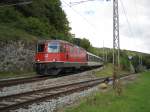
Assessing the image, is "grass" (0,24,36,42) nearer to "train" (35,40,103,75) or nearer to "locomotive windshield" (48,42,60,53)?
"train" (35,40,103,75)

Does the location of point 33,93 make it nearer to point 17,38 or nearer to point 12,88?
point 12,88

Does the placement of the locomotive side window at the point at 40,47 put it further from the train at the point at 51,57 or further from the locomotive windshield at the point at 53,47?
the locomotive windshield at the point at 53,47

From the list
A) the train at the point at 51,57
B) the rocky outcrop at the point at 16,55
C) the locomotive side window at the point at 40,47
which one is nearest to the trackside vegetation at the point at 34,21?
the rocky outcrop at the point at 16,55

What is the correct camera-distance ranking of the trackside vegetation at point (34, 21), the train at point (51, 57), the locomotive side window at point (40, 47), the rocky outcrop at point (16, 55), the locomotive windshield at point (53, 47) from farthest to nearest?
the trackside vegetation at point (34, 21), the rocky outcrop at point (16, 55), the locomotive side window at point (40, 47), the locomotive windshield at point (53, 47), the train at point (51, 57)

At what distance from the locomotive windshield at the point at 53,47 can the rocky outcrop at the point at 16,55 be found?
4.33 meters

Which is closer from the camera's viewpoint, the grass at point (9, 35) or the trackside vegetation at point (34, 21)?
the grass at point (9, 35)

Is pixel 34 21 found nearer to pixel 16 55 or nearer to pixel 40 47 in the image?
pixel 16 55

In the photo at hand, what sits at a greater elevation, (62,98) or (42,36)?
(42,36)

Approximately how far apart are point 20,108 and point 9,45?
2215 cm

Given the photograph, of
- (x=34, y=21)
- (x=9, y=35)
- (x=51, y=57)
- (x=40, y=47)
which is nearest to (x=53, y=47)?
(x=51, y=57)

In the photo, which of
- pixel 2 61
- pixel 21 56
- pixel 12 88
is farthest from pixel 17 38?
pixel 12 88

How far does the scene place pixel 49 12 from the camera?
55312 millimetres

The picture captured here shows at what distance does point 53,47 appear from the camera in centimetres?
3112

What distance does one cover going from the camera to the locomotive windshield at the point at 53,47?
1219 inches
